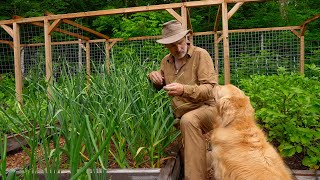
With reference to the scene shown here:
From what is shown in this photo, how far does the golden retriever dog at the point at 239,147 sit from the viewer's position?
185 centimetres

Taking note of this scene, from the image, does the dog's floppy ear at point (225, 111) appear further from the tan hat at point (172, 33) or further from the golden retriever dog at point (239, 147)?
the tan hat at point (172, 33)

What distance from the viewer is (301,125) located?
2.83 m

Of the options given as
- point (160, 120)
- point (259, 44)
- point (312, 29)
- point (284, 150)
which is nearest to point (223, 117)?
point (160, 120)

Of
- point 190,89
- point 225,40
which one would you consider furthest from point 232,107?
point 225,40

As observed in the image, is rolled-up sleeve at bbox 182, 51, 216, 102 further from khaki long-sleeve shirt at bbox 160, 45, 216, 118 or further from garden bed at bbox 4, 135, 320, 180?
garden bed at bbox 4, 135, 320, 180

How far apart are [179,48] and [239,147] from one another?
3.72 ft

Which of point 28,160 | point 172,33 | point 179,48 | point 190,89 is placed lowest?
point 28,160

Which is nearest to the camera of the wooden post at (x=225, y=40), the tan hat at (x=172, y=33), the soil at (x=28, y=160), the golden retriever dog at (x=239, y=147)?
the golden retriever dog at (x=239, y=147)

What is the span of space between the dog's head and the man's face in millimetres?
694

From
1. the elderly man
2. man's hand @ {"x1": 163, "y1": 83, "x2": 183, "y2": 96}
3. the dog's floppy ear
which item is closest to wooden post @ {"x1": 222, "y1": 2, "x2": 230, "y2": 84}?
the elderly man

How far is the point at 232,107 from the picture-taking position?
2.19 m

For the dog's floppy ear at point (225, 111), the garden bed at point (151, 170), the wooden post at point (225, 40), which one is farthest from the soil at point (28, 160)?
the wooden post at point (225, 40)

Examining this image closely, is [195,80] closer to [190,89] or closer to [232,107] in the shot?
[190,89]

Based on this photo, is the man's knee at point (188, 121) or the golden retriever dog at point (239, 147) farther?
the man's knee at point (188, 121)
